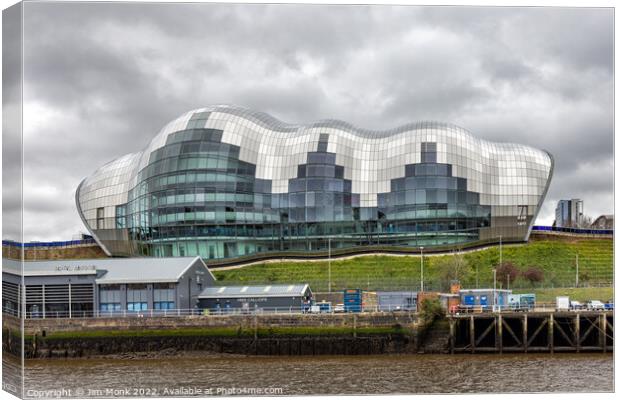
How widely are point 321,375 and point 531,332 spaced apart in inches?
548

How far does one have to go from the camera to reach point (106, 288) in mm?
41438

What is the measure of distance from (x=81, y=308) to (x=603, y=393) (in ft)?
78.7

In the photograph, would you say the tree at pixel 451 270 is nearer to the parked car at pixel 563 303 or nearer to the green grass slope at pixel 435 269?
the green grass slope at pixel 435 269

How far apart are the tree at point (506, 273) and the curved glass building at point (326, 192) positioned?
5.04m

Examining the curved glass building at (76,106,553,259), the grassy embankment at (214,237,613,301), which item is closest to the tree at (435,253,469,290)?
the grassy embankment at (214,237,613,301)

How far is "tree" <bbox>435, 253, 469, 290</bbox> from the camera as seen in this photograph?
177ft

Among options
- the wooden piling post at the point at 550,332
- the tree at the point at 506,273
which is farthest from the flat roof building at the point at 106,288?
the tree at the point at 506,273

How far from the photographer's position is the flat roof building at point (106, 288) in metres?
40.1

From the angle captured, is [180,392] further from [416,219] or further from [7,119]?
[416,219]

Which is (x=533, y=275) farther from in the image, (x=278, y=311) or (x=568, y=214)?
(x=278, y=311)

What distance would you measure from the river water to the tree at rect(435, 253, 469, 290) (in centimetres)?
1512
